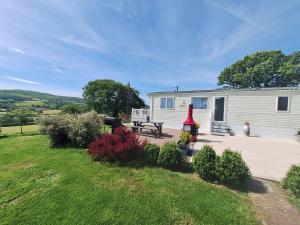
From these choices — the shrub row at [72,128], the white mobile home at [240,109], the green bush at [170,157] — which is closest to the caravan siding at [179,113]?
the white mobile home at [240,109]

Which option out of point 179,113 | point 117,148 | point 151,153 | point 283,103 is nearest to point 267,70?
point 283,103

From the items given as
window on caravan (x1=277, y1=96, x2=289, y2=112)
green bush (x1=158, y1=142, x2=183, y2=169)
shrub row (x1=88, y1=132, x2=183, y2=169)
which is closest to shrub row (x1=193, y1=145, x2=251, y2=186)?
green bush (x1=158, y1=142, x2=183, y2=169)

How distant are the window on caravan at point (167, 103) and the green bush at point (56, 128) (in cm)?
868

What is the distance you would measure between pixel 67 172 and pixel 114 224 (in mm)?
2208

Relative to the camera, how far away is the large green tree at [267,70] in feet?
70.1

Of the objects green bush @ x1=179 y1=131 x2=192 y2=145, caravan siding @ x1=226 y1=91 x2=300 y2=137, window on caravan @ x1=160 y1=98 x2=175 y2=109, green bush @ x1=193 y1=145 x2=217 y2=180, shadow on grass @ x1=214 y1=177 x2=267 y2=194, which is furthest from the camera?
window on caravan @ x1=160 y1=98 x2=175 y2=109

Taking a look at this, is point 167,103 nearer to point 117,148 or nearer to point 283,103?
point 283,103

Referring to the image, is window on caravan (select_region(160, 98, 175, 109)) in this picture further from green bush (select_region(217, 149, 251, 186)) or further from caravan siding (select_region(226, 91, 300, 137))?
green bush (select_region(217, 149, 251, 186))

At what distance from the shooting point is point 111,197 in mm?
2957

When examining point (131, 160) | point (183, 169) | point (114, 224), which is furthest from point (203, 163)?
point (114, 224)

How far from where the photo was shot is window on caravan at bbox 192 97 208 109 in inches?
484

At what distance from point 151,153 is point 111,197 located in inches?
72.1

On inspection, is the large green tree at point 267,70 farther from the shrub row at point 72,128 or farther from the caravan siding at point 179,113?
the shrub row at point 72,128

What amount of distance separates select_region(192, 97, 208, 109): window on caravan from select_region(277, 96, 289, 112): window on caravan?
14.4ft
